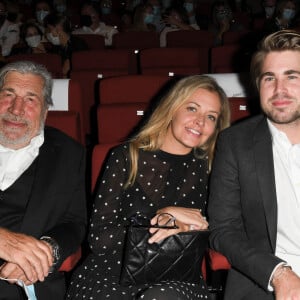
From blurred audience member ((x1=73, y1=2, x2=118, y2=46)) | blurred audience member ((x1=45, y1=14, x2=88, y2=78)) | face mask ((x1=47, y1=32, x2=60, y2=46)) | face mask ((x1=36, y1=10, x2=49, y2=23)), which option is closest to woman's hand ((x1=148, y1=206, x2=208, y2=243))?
blurred audience member ((x1=45, y1=14, x2=88, y2=78))

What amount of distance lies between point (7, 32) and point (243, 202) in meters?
4.76

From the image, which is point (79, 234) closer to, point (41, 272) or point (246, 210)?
point (41, 272)

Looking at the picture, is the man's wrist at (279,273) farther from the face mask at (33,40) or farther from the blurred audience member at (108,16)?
the blurred audience member at (108,16)

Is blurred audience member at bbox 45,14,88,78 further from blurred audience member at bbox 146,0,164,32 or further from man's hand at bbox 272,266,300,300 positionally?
man's hand at bbox 272,266,300,300

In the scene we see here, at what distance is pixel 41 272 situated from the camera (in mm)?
1395

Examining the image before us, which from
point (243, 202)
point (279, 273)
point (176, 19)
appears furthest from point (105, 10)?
point (279, 273)

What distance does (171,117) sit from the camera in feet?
5.64

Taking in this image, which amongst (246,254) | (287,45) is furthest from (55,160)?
(287,45)

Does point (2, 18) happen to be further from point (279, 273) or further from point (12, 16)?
point (279, 273)

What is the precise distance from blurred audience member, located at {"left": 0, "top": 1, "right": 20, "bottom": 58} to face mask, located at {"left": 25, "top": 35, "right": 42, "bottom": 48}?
1.18 meters

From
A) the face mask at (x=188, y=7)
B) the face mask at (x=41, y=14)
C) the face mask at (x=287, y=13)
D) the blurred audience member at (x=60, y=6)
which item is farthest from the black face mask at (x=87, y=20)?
the face mask at (x=287, y=13)

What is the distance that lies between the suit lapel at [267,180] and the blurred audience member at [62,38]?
300 cm

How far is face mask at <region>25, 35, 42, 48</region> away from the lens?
438cm

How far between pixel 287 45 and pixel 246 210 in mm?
507
